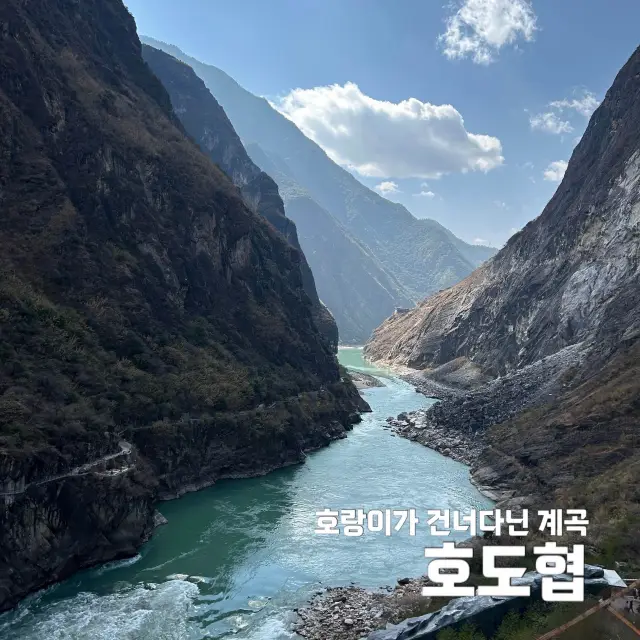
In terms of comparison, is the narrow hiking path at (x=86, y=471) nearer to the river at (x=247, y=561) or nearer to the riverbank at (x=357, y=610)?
the river at (x=247, y=561)

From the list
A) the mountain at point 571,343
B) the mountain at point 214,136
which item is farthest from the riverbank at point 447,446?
the mountain at point 214,136

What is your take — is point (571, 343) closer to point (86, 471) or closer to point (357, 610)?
point (357, 610)

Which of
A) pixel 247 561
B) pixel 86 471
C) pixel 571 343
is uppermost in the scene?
pixel 571 343

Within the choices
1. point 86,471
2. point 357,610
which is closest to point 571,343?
point 357,610

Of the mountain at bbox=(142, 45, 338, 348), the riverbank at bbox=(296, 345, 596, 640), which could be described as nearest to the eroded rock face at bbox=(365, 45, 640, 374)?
the riverbank at bbox=(296, 345, 596, 640)

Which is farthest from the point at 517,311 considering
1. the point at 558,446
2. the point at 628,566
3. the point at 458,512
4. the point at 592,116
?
the point at 628,566

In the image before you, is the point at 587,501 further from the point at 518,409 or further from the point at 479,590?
the point at 518,409

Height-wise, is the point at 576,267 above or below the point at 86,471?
above
